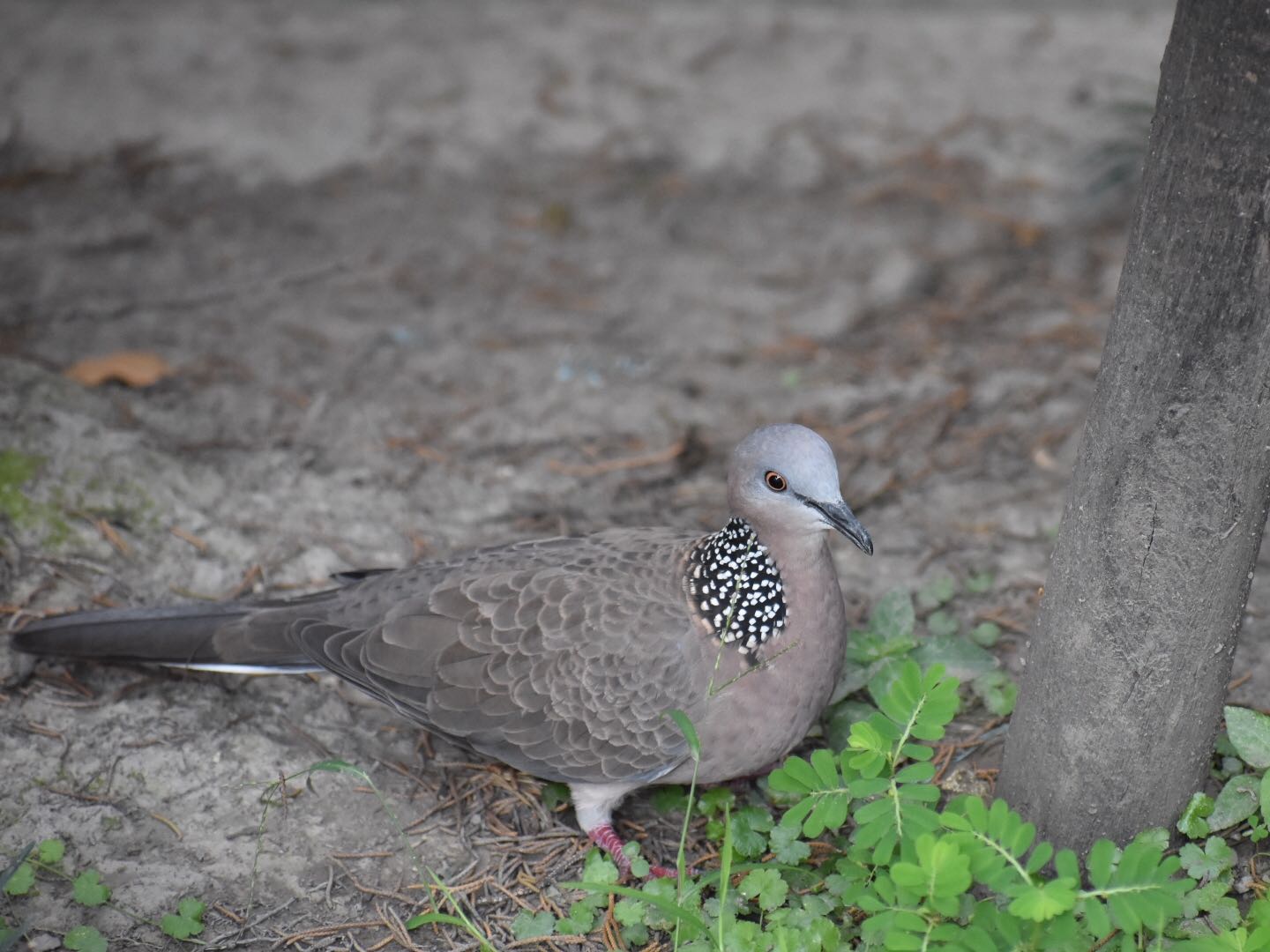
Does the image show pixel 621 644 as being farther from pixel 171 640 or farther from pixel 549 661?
pixel 171 640

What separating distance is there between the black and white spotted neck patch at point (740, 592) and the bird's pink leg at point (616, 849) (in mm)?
555

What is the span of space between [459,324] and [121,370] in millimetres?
1312

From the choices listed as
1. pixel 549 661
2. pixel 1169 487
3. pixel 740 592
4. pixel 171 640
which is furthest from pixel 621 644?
pixel 1169 487

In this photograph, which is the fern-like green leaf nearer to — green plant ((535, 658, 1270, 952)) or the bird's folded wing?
green plant ((535, 658, 1270, 952))

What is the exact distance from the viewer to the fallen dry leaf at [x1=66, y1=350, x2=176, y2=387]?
4.52 metres

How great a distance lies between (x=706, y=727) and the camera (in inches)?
Answer: 121

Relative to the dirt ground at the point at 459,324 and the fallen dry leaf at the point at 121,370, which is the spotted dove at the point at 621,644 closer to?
the dirt ground at the point at 459,324

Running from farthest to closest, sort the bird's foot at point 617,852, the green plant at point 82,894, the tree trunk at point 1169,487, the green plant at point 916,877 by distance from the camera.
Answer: the bird's foot at point 617,852 → the green plant at point 82,894 → the green plant at point 916,877 → the tree trunk at point 1169,487

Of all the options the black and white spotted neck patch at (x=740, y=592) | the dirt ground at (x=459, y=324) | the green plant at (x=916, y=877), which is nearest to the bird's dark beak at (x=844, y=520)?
the black and white spotted neck patch at (x=740, y=592)

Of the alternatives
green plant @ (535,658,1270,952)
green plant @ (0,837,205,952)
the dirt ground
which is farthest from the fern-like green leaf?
green plant @ (0,837,205,952)

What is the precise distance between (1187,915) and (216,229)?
465 centimetres

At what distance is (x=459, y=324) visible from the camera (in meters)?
5.23

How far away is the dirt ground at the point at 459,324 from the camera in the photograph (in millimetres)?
3258

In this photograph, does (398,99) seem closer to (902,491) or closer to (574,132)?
(574,132)
